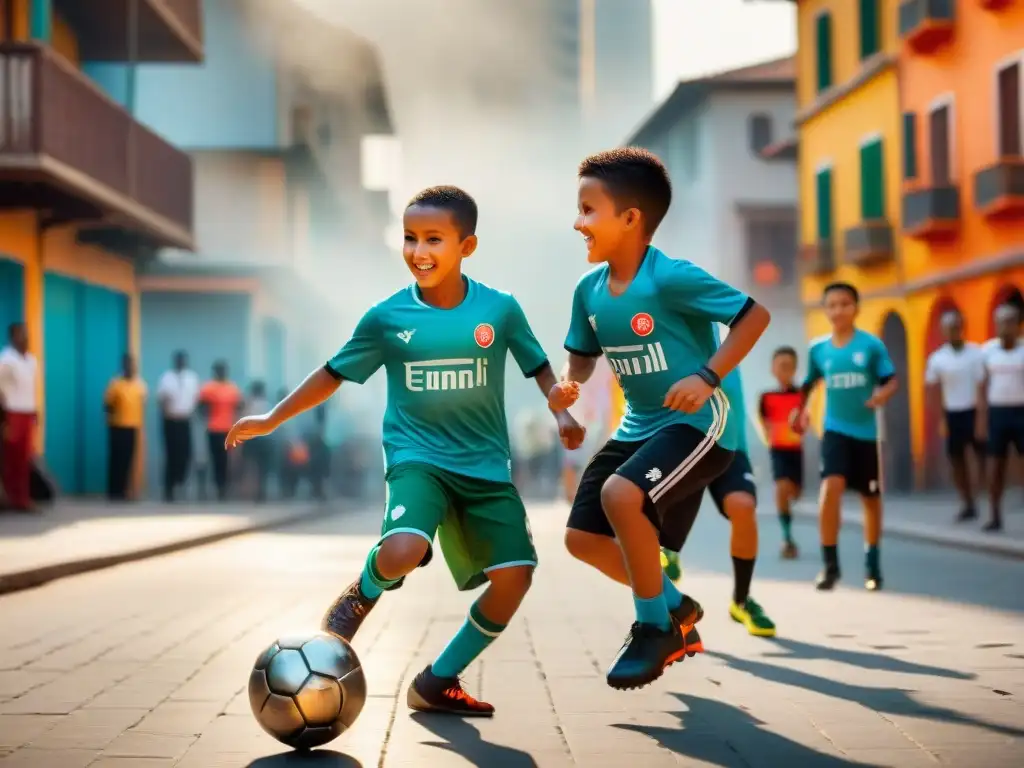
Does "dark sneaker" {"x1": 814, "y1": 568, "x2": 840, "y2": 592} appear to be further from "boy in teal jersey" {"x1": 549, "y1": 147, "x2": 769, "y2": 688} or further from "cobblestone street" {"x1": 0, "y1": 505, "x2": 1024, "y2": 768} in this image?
"boy in teal jersey" {"x1": 549, "y1": 147, "x2": 769, "y2": 688}

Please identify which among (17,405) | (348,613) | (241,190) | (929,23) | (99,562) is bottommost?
(99,562)

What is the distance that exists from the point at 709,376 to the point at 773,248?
41.0 meters

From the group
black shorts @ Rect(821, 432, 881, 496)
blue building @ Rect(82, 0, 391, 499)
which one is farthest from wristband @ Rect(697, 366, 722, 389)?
blue building @ Rect(82, 0, 391, 499)

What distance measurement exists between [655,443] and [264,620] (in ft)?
13.2

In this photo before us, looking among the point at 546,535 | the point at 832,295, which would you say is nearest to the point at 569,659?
the point at 832,295

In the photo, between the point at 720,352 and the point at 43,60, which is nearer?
the point at 720,352

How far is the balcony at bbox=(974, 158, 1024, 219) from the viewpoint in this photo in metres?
24.3

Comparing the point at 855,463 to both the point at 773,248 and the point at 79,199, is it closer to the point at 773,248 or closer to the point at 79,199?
the point at 79,199

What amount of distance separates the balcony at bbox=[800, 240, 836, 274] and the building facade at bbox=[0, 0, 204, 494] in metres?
12.0

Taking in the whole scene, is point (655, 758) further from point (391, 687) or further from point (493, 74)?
point (493, 74)

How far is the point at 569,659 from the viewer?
779cm

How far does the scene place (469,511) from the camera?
235 inches

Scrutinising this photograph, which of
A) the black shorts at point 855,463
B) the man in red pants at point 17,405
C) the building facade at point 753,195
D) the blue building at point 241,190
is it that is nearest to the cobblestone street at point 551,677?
the black shorts at point 855,463

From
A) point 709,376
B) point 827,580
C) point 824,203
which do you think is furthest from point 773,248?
point 709,376
